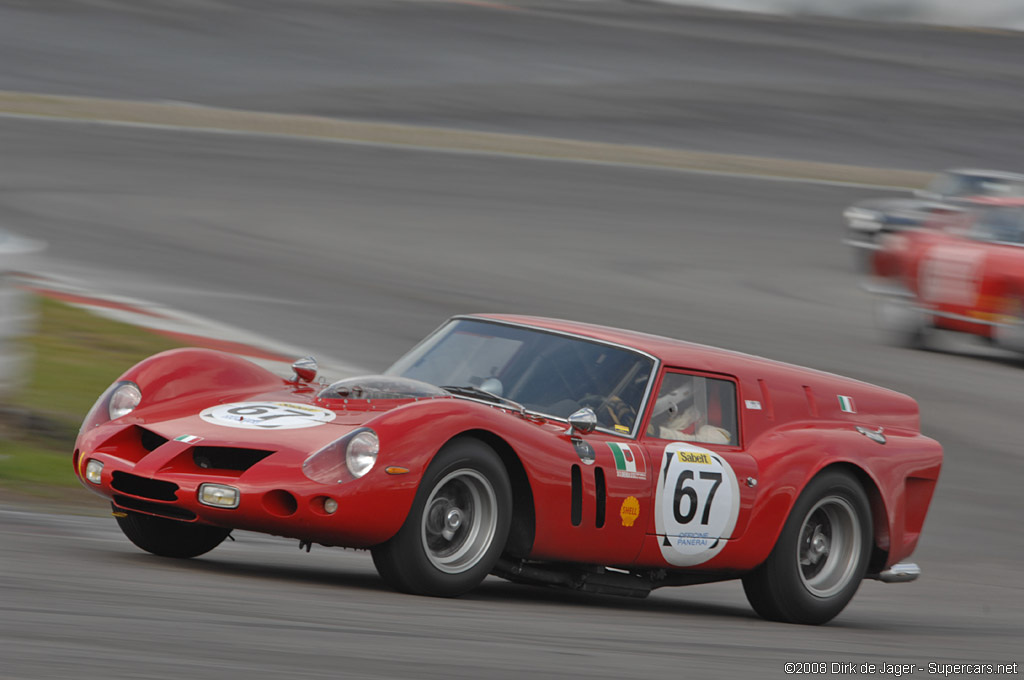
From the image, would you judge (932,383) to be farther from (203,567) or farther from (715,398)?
(203,567)

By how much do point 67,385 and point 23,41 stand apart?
23934mm

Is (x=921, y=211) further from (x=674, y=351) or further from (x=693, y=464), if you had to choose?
(x=693, y=464)

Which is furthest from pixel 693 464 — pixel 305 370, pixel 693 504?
pixel 305 370

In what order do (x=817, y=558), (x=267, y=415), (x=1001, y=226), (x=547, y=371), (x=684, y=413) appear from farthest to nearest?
(x=1001, y=226), (x=817, y=558), (x=684, y=413), (x=547, y=371), (x=267, y=415)

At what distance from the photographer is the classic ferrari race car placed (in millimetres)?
15250

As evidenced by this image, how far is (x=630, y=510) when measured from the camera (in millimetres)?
5867

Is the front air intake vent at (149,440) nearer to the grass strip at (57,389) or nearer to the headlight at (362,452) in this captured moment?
the headlight at (362,452)

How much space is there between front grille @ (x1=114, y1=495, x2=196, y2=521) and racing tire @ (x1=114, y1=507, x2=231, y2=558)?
1.14ft

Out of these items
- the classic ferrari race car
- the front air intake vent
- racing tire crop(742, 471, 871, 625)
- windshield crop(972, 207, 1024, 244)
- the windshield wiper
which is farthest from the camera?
the classic ferrari race car

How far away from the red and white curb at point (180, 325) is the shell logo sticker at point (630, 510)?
190 inches

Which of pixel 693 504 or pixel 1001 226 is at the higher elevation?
pixel 1001 226

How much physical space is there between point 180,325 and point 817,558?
690 cm

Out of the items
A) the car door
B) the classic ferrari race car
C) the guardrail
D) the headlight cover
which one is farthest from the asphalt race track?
the guardrail

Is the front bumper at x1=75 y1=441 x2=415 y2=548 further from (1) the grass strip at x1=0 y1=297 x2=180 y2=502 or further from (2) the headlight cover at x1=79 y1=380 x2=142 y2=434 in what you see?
(1) the grass strip at x1=0 y1=297 x2=180 y2=502
